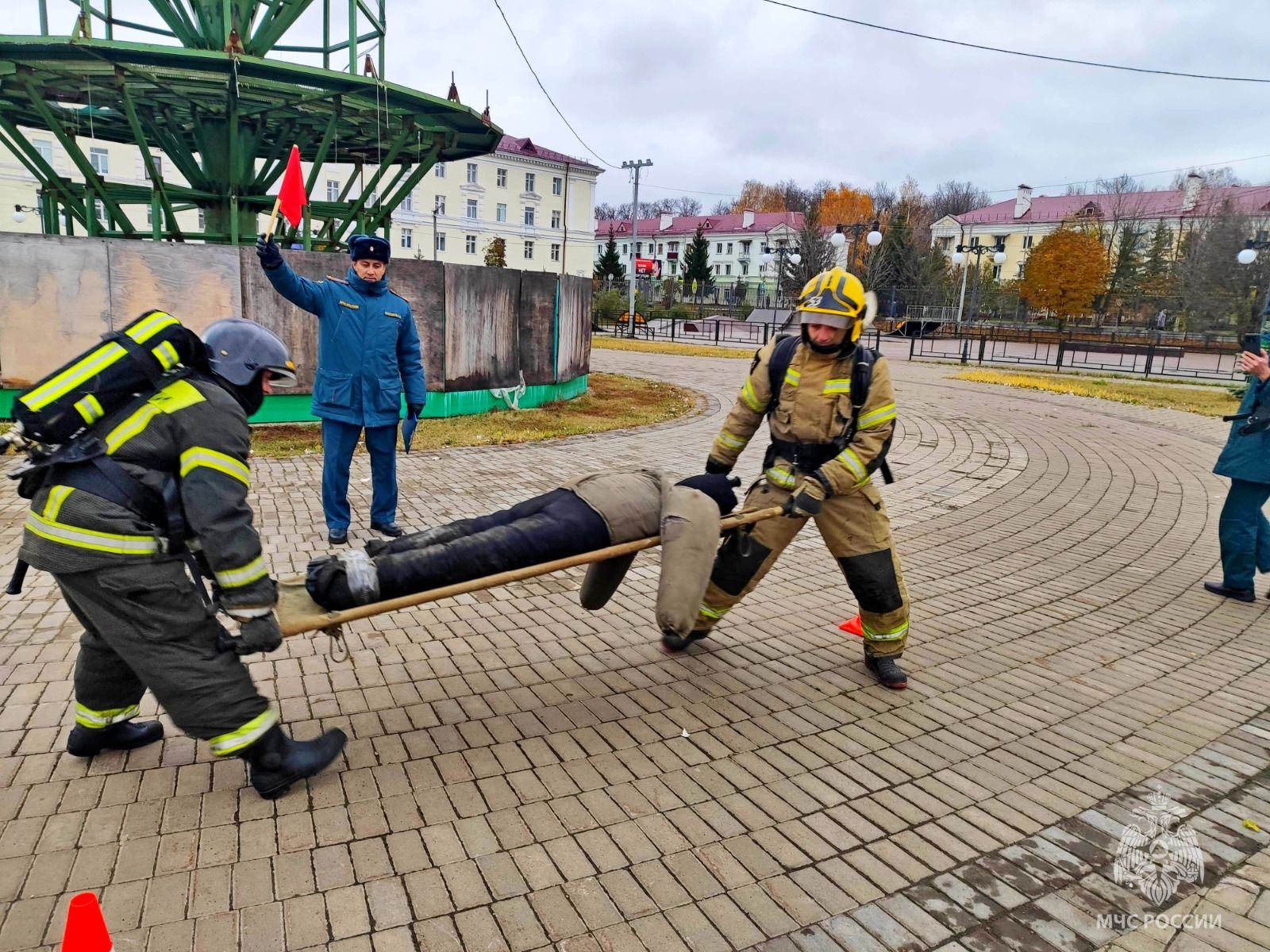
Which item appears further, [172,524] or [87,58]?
[87,58]

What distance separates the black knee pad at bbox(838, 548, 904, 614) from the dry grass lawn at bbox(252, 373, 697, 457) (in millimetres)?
6653

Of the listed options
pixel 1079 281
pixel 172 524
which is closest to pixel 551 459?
pixel 172 524

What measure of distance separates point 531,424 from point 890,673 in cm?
825

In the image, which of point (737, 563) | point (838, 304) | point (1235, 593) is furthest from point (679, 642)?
point (1235, 593)

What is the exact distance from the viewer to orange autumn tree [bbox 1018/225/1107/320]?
45.6 metres

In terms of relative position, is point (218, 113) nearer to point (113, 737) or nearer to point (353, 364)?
point (353, 364)

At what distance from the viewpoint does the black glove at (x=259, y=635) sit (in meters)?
2.76

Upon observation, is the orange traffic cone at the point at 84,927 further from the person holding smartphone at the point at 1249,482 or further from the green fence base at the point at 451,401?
the green fence base at the point at 451,401

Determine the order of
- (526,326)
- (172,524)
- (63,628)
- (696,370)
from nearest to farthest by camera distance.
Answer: (172,524), (63,628), (526,326), (696,370)

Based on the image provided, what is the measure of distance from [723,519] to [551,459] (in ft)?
19.3

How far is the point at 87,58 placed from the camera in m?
9.70

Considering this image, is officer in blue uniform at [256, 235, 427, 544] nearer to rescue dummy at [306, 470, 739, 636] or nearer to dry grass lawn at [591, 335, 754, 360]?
rescue dummy at [306, 470, 739, 636]

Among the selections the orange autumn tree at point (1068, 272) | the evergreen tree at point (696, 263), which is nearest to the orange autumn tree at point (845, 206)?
the evergreen tree at point (696, 263)

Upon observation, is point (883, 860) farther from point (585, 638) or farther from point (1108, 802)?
point (585, 638)
